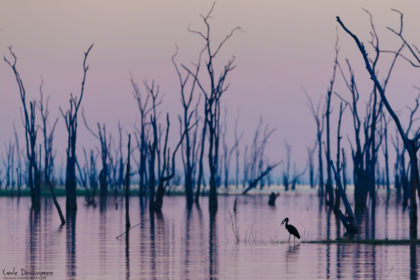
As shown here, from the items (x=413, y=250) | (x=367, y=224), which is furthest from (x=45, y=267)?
(x=367, y=224)

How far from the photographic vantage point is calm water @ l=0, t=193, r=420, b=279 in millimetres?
A: 15375

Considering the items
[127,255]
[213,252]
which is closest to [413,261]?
[213,252]

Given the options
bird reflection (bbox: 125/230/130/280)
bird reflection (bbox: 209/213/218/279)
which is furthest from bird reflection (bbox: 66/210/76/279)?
bird reflection (bbox: 209/213/218/279)

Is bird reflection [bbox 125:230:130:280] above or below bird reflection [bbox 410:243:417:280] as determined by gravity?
below

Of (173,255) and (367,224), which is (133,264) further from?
(367,224)

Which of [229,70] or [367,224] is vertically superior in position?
[229,70]

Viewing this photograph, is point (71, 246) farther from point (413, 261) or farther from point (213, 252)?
point (413, 261)

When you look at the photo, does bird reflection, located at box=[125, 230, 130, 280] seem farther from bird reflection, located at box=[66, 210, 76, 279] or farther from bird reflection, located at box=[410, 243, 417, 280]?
bird reflection, located at box=[410, 243, 417, 280]

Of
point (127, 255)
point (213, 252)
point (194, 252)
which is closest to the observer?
point (127, 255)

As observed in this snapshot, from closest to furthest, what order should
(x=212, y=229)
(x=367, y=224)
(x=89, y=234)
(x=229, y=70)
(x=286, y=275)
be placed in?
1. (x=286, y=275)
2. (x=89, y=234)
3. (x=212, y=229)
4. (x=367, y=224)
5. (x=229, y=70)

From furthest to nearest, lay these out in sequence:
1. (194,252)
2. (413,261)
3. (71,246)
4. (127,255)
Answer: (71,246), (194,252), (127,255), (413,261)

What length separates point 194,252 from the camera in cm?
1934

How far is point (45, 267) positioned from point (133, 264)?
1408 mm

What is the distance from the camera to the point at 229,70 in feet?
135
